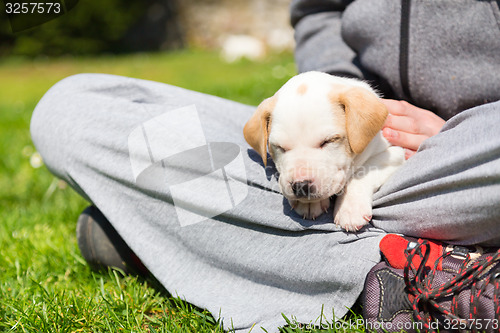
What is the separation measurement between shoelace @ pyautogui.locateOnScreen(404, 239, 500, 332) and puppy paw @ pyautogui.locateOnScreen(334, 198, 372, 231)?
234 millimetres

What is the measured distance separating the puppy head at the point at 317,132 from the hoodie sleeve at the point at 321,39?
0.57 meters

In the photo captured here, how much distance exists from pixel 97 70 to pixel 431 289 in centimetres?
1156

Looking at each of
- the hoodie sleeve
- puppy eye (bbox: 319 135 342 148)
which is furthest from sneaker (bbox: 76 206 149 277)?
the hoodie sleeve

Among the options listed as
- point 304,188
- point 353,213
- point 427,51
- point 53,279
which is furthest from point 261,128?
point 53,279

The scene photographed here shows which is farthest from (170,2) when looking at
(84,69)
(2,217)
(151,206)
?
(151,206)

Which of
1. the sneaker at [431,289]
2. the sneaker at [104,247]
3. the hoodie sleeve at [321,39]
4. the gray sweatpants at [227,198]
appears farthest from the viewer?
the hoodie sleeve at [321,39]

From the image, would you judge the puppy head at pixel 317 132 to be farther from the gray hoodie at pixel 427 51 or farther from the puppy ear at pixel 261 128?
the gray hoodie at pixel 427 51

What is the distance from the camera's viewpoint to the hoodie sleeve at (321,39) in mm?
2637

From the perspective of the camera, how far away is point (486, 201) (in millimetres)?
1683

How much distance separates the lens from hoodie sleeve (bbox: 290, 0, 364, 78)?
104 inches

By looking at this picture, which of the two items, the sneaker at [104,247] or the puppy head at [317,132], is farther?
the sneaker at [104,247]

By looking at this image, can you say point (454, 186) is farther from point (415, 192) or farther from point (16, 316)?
point (16, 316)

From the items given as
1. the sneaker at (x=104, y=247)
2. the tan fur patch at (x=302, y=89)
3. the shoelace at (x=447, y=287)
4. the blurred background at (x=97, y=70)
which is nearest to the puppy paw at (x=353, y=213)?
the shoelace at (x=447, y=287)

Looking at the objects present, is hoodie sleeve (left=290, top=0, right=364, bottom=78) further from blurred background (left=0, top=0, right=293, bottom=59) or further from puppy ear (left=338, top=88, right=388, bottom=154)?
blurred background (left=0, top=0, right=293, bottom=59)
